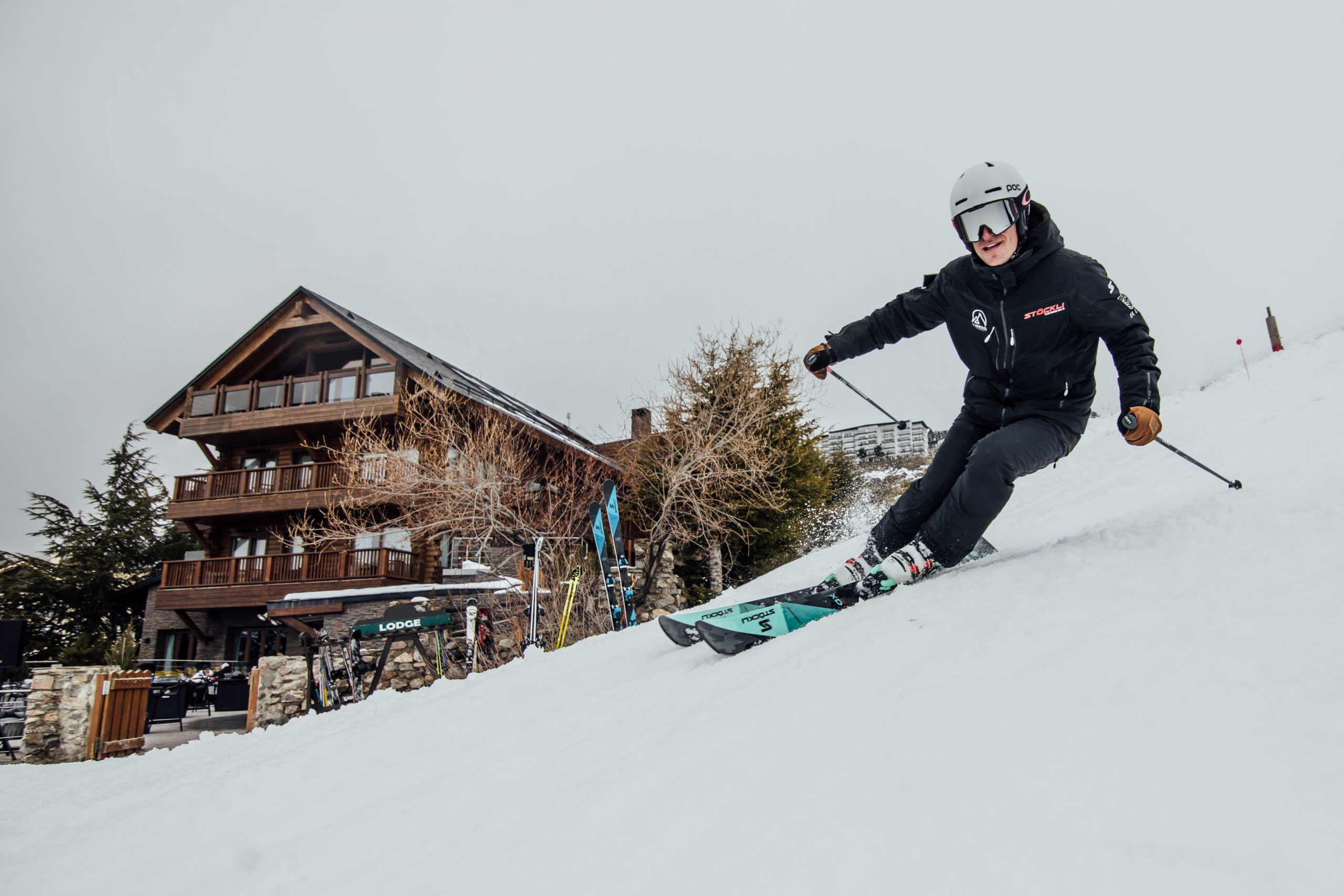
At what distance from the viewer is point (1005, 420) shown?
9.62ft

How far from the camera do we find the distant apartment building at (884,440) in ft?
17.1

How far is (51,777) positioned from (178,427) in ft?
59.7

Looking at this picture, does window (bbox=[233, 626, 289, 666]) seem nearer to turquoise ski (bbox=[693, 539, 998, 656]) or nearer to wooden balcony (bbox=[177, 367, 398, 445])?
wooden balcony (bbox=[177, 367, 398, 445])

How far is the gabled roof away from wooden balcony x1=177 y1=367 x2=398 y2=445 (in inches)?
22.3

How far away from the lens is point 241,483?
17719mm

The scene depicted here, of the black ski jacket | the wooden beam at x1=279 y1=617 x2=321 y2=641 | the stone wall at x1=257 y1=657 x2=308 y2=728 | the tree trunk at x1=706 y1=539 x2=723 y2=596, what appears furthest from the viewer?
the tree trunk at x1=706 y1=539 x2=723 y2=596

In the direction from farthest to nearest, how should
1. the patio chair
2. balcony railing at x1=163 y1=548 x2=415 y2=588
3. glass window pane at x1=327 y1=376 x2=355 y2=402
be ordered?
glass window pane at x1=327 y1=376 x2=355 y2=402
balcony railing at x1=163 y1=548 x2=415 y2=588
the patio chair

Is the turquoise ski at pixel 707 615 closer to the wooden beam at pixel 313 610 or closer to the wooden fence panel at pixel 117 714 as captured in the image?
the wooden fence panel at pixel 117 714

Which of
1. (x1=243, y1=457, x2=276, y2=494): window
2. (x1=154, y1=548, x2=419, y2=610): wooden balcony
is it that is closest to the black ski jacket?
(x1=154, y1=548, x2=419, y2=610): wooden balcony

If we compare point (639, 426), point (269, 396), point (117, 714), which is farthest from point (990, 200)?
point (269, 396)

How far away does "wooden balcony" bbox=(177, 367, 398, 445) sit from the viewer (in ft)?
54.6

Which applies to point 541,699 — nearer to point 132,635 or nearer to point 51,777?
point 51,777

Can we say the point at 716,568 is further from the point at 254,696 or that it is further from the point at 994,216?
the point at 994,216

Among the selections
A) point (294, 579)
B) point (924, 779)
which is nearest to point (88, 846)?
point (924, 779)
